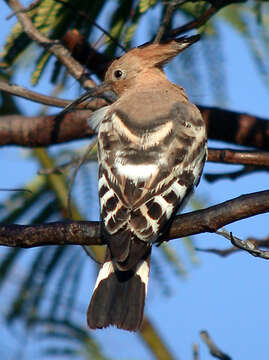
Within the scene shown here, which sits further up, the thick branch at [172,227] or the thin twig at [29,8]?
the thin twig at [29,8]

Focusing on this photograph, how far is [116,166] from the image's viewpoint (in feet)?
11.4

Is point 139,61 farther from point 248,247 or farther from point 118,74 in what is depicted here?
point 248,247

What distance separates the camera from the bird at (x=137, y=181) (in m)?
3.18

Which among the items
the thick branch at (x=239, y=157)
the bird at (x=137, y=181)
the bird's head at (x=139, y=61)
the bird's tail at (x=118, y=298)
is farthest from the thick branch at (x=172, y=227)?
the bird's head at (x=139, y=61)

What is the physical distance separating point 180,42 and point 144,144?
866 mm

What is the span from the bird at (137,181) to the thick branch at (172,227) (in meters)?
0.06

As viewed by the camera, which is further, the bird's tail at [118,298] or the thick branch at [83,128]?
the thick branch at [83,128]

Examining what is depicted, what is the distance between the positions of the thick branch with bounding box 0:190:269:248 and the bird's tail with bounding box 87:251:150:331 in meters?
0.17

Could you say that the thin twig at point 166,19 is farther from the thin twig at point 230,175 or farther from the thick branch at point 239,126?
the thin twig at point 230,175

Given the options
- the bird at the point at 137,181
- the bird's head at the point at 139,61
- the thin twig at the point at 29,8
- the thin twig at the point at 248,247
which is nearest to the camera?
the thin twig at the point at 248,247

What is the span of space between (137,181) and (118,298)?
451 mm

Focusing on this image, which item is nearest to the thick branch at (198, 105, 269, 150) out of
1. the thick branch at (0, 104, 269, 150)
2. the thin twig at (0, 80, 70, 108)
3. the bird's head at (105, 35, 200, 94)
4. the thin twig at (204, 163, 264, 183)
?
the thick branch at (0, 104, 269, 150)

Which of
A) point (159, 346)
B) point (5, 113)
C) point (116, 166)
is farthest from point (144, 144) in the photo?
point (5, 113)

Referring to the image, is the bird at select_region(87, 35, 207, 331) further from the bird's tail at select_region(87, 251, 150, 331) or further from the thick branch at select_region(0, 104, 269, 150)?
the thick branch at select_region(0, 104, 269, 150)
